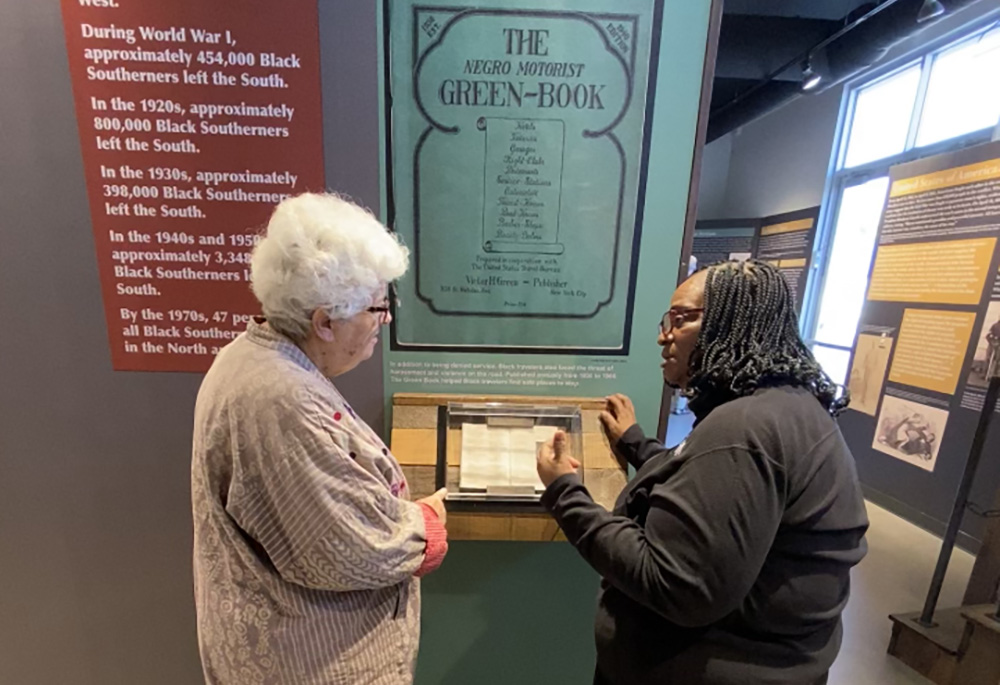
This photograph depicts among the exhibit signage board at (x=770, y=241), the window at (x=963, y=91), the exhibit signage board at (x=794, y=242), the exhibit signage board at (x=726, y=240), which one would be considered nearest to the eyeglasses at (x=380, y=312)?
the exhibit signage board at (x=770, y=241)

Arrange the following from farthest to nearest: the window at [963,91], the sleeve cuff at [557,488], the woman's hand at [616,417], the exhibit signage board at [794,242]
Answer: the exhibit signage board at [794,242], the window at [963,91], the woman's hand at [616,417], the sleeve cuff at [557,488]

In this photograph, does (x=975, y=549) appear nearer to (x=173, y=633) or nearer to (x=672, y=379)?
(x=672, y=379)

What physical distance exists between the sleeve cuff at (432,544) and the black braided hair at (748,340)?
2.02ft

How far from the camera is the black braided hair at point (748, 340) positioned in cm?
93

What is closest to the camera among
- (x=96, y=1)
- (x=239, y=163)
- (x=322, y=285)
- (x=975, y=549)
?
(x=322, y=285)

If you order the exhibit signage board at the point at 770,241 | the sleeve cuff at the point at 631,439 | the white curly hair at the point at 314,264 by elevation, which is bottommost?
the sleeve cuff at the point at 631,439

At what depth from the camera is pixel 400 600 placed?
41.9 inches

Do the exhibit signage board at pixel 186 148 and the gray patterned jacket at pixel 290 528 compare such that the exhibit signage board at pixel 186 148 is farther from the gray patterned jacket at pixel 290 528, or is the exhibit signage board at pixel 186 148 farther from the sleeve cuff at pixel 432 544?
the sleeve cuff at pixel 432 544

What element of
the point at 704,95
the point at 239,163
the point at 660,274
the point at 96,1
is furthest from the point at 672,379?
the point at 96,1

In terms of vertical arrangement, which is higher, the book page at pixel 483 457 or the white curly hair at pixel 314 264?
the white curly hair at pixel 314 264

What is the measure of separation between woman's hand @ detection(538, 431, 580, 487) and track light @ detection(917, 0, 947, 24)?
135 inches

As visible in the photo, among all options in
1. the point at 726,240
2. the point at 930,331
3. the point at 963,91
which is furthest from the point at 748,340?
the point at 726,240

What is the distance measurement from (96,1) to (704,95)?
168 centimetres

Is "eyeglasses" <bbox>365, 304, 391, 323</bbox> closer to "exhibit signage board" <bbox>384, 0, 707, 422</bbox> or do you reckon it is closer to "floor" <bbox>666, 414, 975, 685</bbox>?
"exhibit signage board" <bbox>384, 0, 707, 422</bbox>
